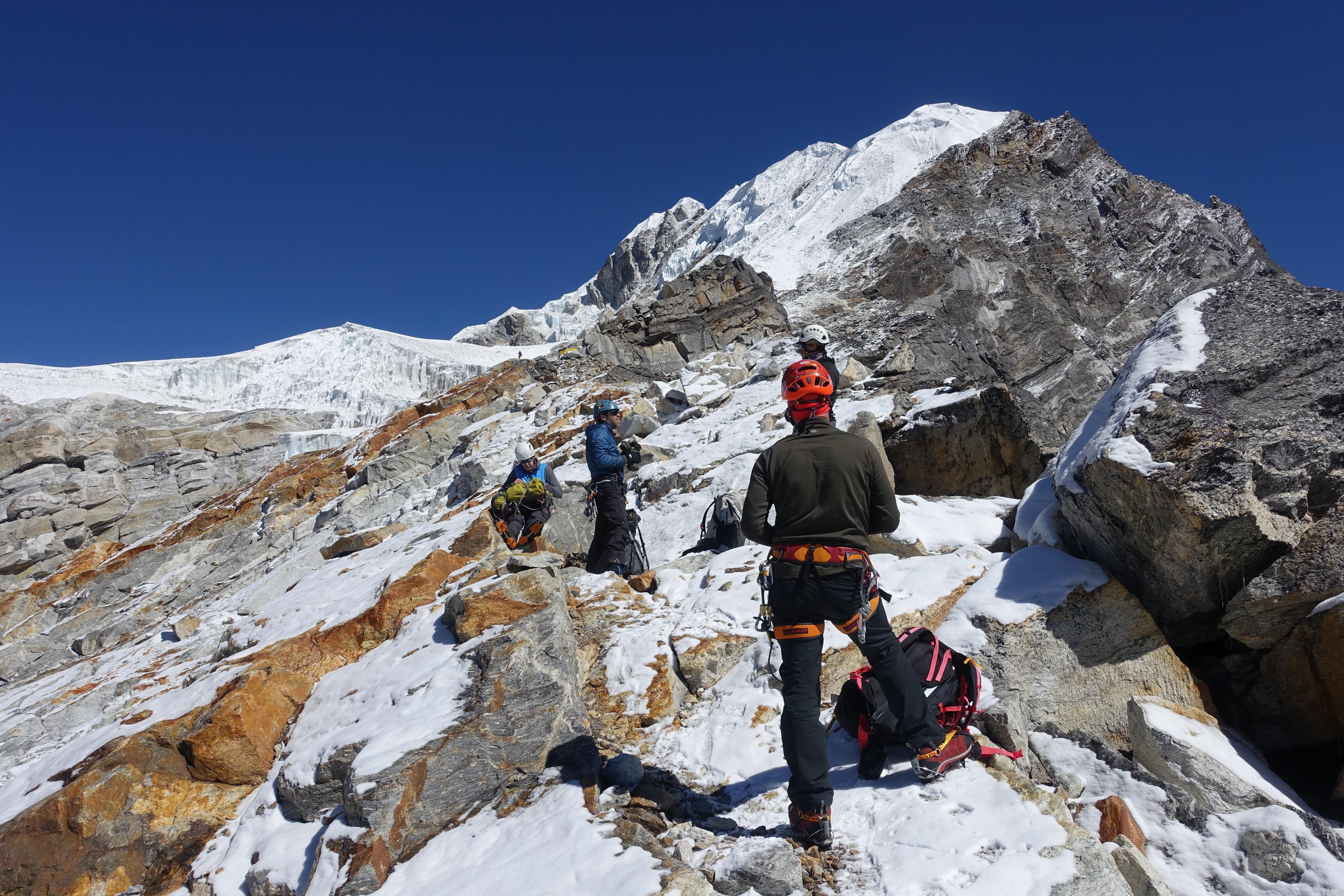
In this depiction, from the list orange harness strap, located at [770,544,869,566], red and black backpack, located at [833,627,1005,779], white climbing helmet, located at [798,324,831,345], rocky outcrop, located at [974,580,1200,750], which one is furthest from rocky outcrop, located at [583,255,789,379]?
orange harness strap, located at [770,544,869,566]

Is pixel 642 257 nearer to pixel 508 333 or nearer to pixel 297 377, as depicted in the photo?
pixel 508 333

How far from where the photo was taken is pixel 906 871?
9.94ft

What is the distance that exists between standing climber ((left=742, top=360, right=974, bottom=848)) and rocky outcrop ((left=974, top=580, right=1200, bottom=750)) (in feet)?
3.82

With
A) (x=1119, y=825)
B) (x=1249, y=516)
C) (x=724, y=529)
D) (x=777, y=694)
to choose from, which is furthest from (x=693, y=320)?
(x=1119, y=825)

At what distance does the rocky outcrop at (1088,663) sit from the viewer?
439 cm

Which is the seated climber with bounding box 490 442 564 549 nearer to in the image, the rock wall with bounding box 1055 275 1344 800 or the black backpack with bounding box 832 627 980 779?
the black backpack with bounding box 832 627 980 779

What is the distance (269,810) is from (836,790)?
4.13 metres

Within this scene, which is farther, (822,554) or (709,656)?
(709,656)

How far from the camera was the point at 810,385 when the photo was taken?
379 cm

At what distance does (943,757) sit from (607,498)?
Result: 17.2 feet

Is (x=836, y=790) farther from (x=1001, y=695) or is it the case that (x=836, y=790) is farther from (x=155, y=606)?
(x=155, y=606)

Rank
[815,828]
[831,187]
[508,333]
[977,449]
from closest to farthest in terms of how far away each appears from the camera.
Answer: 1. [815,828]
2. [977,449]
3. [831,187]
4. [508,333]

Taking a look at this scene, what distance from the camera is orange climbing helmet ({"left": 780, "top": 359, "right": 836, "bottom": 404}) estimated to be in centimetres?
378

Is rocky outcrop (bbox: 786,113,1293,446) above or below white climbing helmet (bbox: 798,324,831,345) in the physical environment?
above
